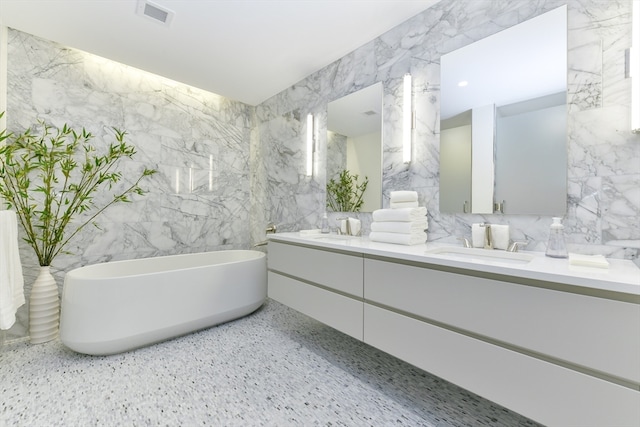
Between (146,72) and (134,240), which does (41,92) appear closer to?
(146,72)

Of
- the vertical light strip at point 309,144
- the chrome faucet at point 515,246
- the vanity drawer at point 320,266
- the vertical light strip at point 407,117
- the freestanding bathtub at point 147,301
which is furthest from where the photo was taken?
the vertical light strip at point 309,144

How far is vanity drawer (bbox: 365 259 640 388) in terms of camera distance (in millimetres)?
785

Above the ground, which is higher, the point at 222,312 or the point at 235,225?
the point at 235,225

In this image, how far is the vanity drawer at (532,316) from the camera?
2.57 ft

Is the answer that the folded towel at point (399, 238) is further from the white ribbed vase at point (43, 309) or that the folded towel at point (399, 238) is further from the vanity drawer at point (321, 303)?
the white ribbed vase at point (43, 309)

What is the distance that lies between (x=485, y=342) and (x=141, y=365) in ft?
6.59

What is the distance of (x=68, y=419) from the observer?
1305 millimetres

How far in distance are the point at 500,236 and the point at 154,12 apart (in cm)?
268

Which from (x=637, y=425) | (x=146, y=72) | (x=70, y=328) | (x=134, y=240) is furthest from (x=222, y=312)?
(x=146, y=72)

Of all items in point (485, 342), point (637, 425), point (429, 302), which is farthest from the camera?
point (429, 302)

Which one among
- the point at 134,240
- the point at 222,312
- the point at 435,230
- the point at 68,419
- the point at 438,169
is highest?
the point at 438,169

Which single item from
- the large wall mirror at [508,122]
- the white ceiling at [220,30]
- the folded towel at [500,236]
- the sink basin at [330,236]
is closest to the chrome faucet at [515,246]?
the folded towel at [500,236]

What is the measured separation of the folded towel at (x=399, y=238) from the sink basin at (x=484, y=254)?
0.17 meters

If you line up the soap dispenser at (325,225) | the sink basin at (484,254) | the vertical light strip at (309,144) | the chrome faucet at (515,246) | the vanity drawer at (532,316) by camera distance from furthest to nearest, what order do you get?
1. the vertical light strip at (309,144)
2. the soap dispenser at (325,225)
3. the chrome faucet at (515,246)
4. the sink basin at (484,254)
5. the vanity drawer at (532,316)
